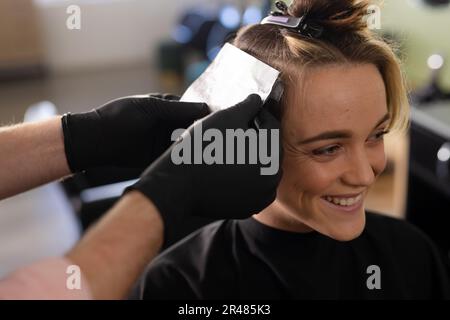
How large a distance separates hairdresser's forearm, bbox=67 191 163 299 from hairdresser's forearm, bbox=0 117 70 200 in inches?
12.3

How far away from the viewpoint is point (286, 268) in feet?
4.22

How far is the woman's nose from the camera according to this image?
1.05 m

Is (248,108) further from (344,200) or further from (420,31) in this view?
(420,31)

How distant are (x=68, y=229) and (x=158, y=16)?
3.98m

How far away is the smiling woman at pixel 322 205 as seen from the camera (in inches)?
41.4

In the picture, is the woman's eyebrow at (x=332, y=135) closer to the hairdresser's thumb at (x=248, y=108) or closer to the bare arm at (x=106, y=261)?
the hairdresser's thumb at (x=248, y=108)

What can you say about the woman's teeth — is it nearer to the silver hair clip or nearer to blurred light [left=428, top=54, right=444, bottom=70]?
the silver hair clip

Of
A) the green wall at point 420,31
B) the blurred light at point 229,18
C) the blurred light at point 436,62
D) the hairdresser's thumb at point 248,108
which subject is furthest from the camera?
the blurred light at point 229,18

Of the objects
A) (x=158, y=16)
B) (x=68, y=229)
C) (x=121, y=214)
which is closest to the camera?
(x=121, y=214)

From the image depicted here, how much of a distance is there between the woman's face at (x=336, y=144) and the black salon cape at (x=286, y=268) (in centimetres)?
18

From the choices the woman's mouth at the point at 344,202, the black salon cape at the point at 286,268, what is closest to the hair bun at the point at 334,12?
the woman's mouth at the point at 344,202
